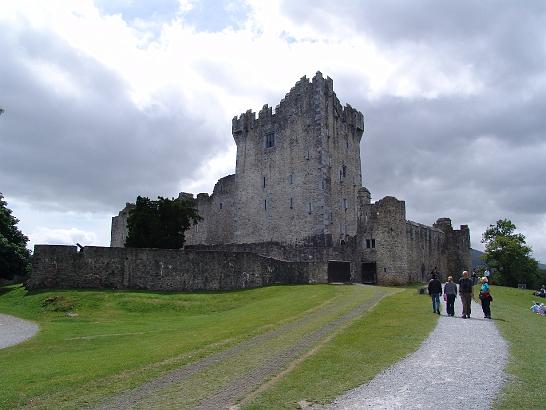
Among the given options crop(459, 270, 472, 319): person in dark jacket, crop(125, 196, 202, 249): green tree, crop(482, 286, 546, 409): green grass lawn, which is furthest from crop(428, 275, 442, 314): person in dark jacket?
crop(125, 196, 202, 249): green tree

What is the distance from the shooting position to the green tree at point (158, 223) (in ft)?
146

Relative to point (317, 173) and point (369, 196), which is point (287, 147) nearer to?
point (317, 173)

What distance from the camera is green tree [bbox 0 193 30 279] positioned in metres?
43.1

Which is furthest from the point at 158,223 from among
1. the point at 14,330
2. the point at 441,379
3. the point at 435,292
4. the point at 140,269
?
the point at 441,379

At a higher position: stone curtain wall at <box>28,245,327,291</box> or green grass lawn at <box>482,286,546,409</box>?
stone curtain wall at <box>28,245,327,291</box>

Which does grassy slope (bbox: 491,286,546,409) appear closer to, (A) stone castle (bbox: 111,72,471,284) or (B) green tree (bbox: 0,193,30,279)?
(A) stone castle (bbox: 111,72,471,284)

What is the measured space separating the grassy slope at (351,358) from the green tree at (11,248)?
3480 centimetres

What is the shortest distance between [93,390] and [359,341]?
7143 mm

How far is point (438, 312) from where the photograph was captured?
2039 cm

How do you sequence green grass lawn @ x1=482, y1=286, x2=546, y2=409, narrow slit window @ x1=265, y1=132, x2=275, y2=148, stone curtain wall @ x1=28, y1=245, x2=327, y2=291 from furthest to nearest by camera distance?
narrow slit window @ x1=265, y1=132, x2=275, y2=148, stone curtain wall @ x1=28, y1=245, x2=327, y2=291, green grass lawn @ x1=482, y1=286, x2=546, y2=409

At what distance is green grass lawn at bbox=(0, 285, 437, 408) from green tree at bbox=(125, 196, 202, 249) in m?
10.8

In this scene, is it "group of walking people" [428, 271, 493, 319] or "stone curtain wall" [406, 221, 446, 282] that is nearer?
"group of walking people" [428, 271, 493, 319]

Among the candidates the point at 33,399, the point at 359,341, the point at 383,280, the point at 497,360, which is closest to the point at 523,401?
the point at 497,360

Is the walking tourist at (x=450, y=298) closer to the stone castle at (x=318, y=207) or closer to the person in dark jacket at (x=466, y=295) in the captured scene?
the person in dark jacket at (x=466, y=295)
